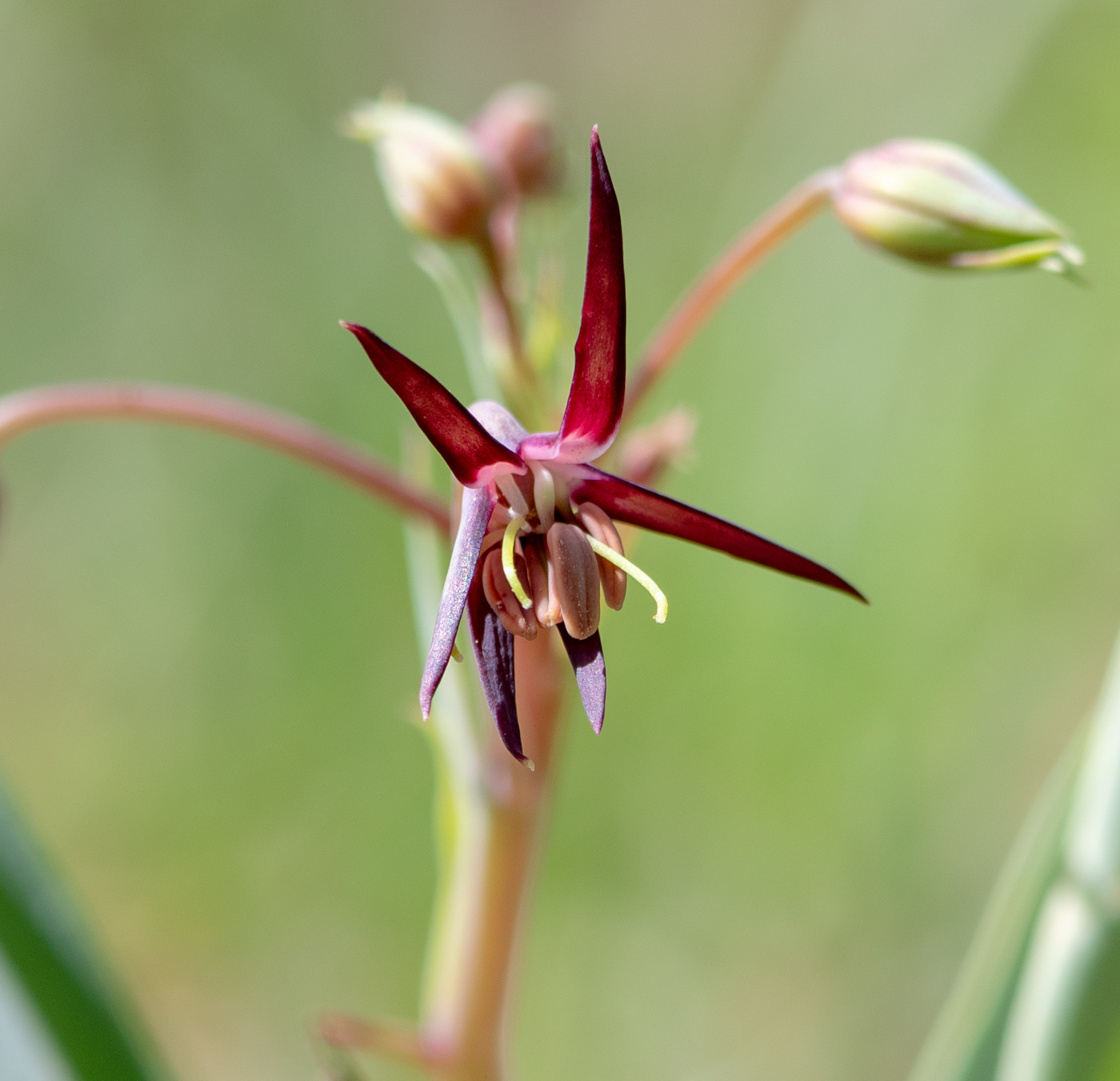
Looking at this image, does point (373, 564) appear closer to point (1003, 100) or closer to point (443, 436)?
point (1003, 100)

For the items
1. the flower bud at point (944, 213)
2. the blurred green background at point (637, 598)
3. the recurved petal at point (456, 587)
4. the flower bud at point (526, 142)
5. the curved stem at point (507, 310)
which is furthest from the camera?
the blurred green background at point (637, 598)

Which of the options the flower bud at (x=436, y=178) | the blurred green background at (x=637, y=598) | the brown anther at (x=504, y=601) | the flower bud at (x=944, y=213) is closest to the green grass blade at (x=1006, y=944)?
the flower bud at (x=944, y=213)

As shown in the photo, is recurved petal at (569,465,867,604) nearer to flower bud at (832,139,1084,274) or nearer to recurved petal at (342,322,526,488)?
recurved petal at (342,322,526,488)

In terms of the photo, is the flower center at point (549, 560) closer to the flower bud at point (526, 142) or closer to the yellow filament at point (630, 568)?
the yellow filament at point (630, 568)

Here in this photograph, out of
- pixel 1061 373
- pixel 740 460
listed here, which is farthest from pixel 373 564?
pixel 1061 373

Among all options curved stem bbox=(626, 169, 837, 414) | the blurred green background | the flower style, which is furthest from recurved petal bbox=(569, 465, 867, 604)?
the blurred green background

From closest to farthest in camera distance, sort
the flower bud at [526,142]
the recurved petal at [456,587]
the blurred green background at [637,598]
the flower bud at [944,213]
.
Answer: the recurved petal at [456,587] < the flower bud at [944,213] < the flower bud at [526,142] < the blurred green background at [637,598]
